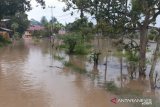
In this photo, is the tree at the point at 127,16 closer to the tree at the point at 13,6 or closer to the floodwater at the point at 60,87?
the floodwater at the point at 60,87

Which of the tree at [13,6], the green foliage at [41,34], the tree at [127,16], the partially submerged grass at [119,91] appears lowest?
the partially submerged grass at [119,91]

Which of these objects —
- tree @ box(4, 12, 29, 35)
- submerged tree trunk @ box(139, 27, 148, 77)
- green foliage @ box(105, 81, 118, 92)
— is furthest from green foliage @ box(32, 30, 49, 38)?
green foliage @ box(105, 81, 118, 92)

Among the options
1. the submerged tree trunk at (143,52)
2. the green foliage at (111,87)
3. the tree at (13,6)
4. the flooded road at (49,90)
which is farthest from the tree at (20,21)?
the green foliage at (111,87)

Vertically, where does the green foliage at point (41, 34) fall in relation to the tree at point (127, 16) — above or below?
below

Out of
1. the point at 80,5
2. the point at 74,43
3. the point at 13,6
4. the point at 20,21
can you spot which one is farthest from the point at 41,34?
the point at 80,5

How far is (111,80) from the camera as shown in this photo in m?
17.3

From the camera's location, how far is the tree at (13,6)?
43219 mm

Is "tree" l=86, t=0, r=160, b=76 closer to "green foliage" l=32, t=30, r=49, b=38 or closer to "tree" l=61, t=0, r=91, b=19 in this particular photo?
"tree" l=61, t=0, r=91, b=19

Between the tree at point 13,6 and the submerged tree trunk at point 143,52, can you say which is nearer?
the submerged tree trunk at point 143,52

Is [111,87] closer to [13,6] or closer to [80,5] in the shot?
[80,5]

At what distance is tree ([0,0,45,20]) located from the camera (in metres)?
43.2

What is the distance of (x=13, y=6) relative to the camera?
44031mm

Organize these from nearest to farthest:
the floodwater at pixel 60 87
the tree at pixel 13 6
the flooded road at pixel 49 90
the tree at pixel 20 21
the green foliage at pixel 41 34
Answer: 1. the flooded road at pixel 49 90
2. the floodwater at pixel 60 87
3. the tree at pixel 13 6
4. the tree at pixel 20 21
5. the green foliage at pixel 41 34

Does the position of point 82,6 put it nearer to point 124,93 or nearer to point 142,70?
point 142,70
